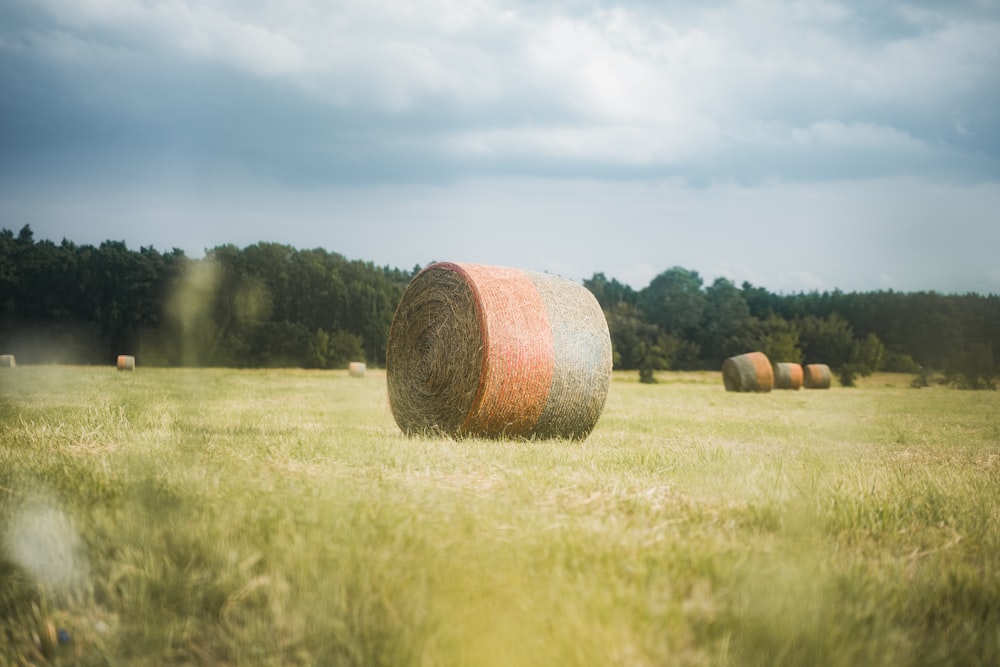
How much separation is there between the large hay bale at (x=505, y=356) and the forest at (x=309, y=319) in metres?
32.1

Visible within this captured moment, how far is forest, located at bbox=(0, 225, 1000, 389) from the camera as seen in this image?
44.1 meters

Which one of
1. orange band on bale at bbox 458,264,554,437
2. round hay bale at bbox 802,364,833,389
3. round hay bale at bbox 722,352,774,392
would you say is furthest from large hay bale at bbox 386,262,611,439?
round hay bale at bbox 802,364,833,389

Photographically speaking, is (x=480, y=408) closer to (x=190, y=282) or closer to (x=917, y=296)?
(x=190, y=282)

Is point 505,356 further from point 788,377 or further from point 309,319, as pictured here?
point 309,319

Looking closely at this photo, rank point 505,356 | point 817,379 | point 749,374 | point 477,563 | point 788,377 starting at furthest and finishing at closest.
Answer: point 817,379
point 788,377
point 749,374
point 505,356
point 477,563

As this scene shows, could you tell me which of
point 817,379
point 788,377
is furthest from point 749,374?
point 817,379

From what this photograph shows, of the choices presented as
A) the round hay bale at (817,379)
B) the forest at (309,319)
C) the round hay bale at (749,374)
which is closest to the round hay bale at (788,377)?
the round hay bale at (817,379)

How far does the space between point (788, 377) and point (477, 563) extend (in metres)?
33.0

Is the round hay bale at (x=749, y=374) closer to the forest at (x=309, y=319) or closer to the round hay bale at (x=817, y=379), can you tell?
the round hay bale at (x=817, y=379)

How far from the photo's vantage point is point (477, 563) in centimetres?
296

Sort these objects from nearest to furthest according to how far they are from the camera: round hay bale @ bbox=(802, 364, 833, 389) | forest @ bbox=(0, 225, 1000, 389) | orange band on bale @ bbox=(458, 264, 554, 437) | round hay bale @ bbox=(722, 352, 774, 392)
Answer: orange band on bale @ bbox=(458, 264, 554, 437) < round hay bale @ bbox=(722, 352, 774, 392) < round hay bale @ bbox=(802, 364, 833, 389) < forest @ bbox=(0, 225, 1000, 389)

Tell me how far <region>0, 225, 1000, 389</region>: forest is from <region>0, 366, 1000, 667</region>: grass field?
3593 centimetres

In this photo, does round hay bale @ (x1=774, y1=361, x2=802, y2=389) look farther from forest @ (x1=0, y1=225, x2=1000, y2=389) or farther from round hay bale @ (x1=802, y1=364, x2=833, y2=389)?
Answer: forest @ (x1=0, y1=225, x2=1000, y2=389)

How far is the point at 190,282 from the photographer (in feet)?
164
